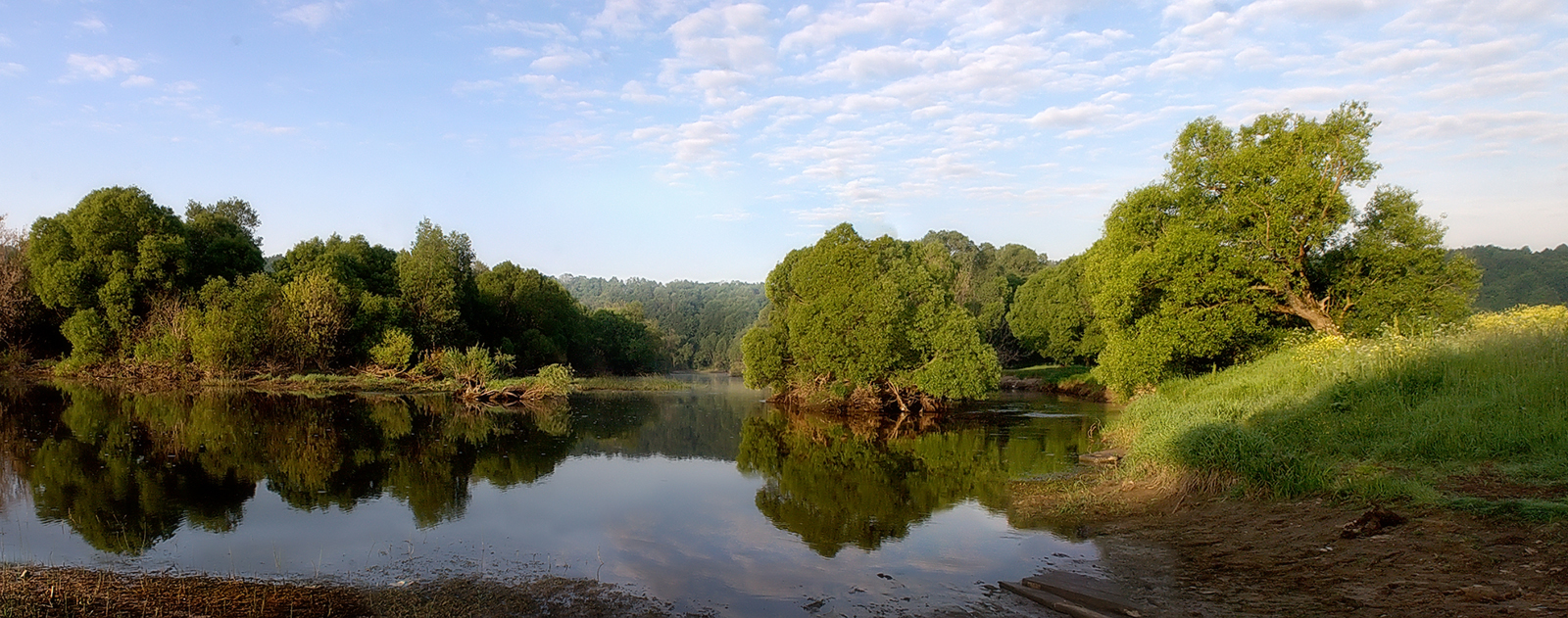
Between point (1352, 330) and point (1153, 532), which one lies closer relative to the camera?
point (1153, 532)

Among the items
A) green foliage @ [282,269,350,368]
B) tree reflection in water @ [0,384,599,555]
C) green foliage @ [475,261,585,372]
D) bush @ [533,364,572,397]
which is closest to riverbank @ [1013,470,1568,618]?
tree reflection in water @ [0,384,599,555]

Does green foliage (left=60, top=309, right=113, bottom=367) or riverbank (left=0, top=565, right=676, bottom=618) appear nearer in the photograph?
riverbank (left=0, top=565, right=676, bottom=618)

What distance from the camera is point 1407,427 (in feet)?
39.2

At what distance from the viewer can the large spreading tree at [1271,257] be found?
22.5 m

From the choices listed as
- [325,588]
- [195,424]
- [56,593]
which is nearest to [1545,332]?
[325,588]

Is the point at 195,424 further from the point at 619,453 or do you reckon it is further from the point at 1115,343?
the point at 1115,343

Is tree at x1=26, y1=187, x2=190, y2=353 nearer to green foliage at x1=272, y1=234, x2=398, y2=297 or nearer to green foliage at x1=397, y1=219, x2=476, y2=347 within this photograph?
green foliage at x1=272, y1=234, x2=398, y2=297

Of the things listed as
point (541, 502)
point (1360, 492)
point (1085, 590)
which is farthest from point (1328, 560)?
point (541, 502)

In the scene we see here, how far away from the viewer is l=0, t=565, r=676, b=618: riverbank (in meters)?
7.25

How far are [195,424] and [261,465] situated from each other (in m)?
8.67

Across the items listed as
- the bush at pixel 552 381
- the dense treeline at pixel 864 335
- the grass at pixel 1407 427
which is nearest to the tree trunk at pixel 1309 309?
the grass at pixel 1407 427

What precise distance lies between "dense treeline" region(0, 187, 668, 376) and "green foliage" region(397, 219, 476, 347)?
0.08 metres

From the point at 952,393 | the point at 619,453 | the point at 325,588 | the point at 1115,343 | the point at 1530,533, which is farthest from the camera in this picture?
the point at 952,393

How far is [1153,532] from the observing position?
34.5 ft
